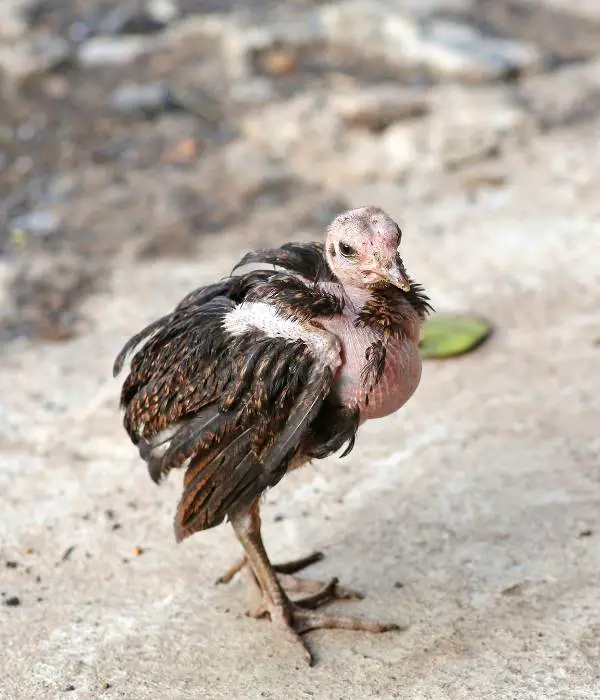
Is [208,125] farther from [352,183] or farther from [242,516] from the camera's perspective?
[242,516]

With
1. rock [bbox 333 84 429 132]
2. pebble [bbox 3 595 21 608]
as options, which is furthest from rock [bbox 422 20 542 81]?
pebble [bbox 3 595 21 608]

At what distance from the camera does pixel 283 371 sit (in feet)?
9.94

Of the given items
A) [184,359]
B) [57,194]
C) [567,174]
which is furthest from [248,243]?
[184,359]

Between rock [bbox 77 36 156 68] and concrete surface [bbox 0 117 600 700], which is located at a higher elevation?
concrete surface [bbox 0 117 600 700]

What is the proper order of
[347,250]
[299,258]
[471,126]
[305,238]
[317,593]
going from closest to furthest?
[347,250], [299,258], [317,593], [305,238], [471,126]

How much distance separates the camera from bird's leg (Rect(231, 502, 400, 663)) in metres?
3.40

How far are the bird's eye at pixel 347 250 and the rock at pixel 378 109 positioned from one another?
183 inches

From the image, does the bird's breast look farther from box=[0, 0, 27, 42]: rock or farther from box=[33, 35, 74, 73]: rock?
box=[0, 0, 27, 42]: rock

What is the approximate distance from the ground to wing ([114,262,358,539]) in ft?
2.10

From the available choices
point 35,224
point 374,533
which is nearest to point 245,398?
point 374,533

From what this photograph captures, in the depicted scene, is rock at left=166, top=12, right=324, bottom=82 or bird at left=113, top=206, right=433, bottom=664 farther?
rock at left=166, top=12, right=324, bottom=82

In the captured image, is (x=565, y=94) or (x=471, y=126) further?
(x=565, y=94)

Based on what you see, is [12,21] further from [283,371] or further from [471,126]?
[283,371]

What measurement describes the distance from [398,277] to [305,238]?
11.2 feet
